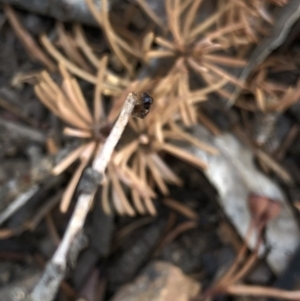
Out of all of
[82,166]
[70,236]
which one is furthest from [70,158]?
[70,236]

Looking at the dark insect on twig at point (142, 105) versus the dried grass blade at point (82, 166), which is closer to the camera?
the dark insect on twig at point (142, 105)

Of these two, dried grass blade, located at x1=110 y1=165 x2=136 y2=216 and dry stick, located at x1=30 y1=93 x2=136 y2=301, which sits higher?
dried grass blade, located at x1=110 y1=165 x2=136 y2=216

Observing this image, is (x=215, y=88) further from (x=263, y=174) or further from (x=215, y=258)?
(x=215, y=258)

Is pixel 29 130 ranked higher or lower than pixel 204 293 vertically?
higher

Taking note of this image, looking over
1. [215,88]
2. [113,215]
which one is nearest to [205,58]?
[215,88]

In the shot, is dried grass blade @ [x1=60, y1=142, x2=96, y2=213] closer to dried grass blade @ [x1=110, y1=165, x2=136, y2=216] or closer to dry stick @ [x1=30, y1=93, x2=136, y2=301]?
dried grass blade @ [x1=110, y1=165, x2=136, y2=216]

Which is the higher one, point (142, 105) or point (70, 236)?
point (142, 105)

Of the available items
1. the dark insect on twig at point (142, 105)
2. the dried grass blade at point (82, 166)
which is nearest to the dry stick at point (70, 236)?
the dark insect on twig at point (142, 105)

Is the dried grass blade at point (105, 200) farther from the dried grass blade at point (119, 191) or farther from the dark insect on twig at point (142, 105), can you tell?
the dark insect on twig at point (142, 105)

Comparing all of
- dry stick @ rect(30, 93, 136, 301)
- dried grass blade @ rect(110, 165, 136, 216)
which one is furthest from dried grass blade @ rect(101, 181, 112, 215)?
dry stick @ rect(30, 93, 136, 301)

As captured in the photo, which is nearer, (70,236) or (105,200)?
(70,236)

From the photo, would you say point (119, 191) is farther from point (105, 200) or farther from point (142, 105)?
point (142, 105)
